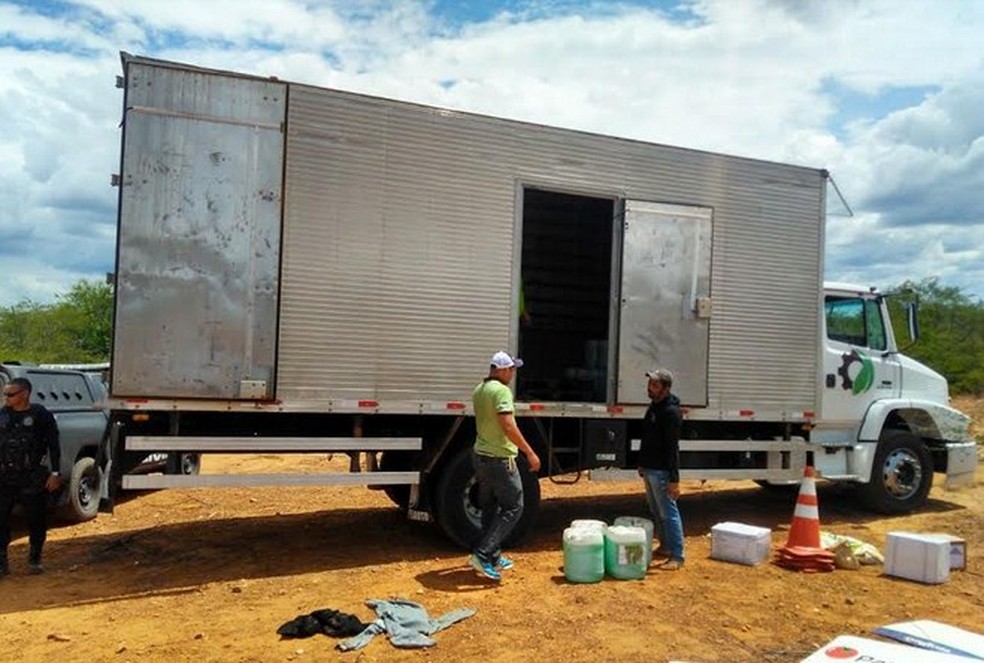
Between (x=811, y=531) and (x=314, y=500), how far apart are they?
19.2 ft

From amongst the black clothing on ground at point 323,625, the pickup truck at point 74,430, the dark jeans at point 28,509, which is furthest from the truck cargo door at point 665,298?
the dark jeans at point 28,509

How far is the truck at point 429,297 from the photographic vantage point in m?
6.41

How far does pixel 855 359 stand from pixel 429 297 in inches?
203

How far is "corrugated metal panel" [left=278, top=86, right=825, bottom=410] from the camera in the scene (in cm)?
677

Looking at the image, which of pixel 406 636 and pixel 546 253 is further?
pixel 546 253

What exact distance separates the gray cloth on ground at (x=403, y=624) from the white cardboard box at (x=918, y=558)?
3647 mm

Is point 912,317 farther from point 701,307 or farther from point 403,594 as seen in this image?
point 403,594

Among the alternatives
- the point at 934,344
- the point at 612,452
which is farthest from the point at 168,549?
the point at 934,344

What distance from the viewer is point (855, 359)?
370 inches

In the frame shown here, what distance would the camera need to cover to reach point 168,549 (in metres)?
7.70

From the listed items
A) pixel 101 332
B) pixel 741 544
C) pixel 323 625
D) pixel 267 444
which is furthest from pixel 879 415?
pixel 101 332

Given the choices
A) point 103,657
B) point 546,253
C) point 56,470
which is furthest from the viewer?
point 546,253

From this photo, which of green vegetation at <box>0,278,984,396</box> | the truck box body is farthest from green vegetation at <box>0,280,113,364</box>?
the truck box body

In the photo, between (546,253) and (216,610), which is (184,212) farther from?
(546,253)
